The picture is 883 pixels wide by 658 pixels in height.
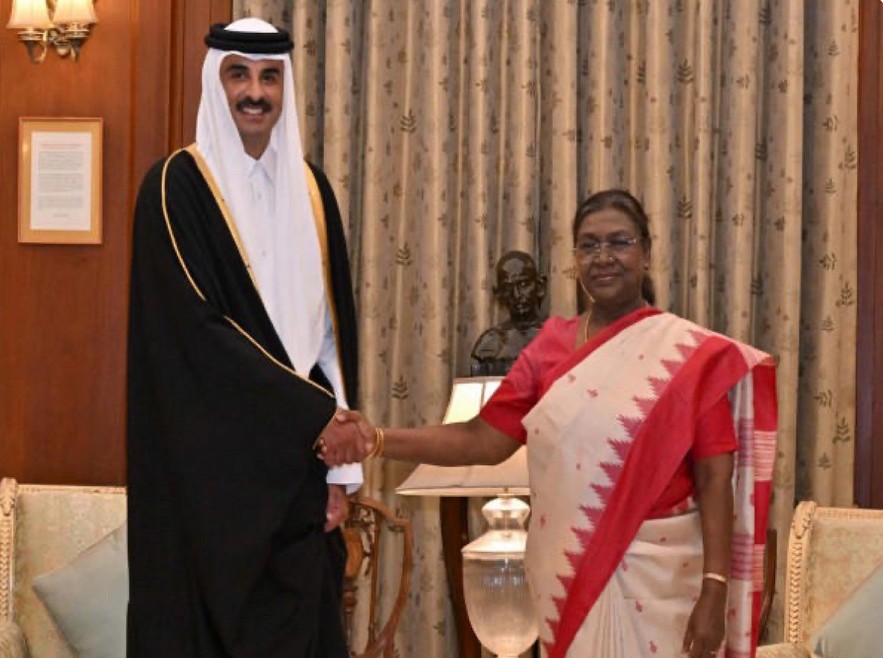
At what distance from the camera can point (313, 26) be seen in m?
5.54

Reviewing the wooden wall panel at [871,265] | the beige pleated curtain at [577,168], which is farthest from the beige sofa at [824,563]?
the wooden wall panel at [871,265]

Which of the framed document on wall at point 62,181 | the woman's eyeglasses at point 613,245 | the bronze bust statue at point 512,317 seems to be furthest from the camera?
the framed document on wall at point 62,181

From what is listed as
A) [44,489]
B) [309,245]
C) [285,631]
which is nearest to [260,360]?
[309,245]

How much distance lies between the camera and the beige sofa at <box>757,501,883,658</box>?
479 centimetres

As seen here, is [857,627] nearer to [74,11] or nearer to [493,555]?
[493,555]

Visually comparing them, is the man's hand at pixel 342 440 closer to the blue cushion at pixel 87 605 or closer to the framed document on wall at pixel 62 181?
the blue cushion at pixel 87 605

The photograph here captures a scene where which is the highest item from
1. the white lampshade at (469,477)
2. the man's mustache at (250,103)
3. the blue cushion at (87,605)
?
the man's mustache at (250,103)

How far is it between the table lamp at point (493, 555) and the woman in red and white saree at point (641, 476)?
0.68 meters

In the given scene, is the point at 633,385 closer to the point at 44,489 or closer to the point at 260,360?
the point at 260,360

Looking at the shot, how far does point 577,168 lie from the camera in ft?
18.2

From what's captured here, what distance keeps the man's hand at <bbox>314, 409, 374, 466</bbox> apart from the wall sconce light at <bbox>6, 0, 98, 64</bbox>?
8.22 feet

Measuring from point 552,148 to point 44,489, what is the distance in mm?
2020

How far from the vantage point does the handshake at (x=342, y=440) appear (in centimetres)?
333

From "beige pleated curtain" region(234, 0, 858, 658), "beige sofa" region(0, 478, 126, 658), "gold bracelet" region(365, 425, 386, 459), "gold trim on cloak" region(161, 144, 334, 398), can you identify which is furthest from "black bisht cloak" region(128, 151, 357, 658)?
"beige pleated curtain" region(234, 0, 858, 658)
